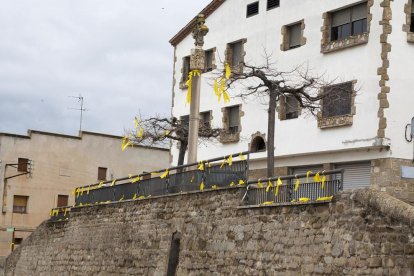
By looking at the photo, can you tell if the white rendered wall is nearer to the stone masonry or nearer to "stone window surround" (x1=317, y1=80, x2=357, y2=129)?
"stone window surround" (x1=317, y1=80, x2=357, y2=129)

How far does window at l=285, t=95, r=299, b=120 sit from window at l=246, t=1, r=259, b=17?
4.23m

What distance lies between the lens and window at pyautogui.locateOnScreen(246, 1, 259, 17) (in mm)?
33781

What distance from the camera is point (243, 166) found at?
1986 centimetres

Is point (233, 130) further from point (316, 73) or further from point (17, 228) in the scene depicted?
point (17, 228)

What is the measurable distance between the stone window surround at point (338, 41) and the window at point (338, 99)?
1.38m

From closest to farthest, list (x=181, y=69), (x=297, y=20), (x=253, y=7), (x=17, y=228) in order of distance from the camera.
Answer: (x=297, y=20), (x=253, y=7), (x=181, y=69), (x=17, y=228)

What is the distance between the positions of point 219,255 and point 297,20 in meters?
13.8

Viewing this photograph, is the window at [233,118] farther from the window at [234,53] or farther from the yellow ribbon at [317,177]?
the yellow ribbon at [317,177]

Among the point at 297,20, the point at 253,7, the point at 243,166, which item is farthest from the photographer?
the point at 253,7

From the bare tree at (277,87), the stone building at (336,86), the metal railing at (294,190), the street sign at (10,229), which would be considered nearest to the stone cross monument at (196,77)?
the bare tree at (277,87)

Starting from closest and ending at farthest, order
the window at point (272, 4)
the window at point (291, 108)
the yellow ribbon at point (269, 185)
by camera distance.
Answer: the yellow ribbon at point (269, 185)
the window at point (291, 108)
the window at point (272, 4)

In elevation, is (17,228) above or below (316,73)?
below

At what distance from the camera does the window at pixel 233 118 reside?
113 feet

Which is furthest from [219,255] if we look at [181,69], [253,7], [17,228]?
[17,228]
